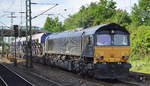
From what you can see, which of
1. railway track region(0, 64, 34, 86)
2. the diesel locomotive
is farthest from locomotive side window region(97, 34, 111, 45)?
railway track region(0, 64, 34, 86)

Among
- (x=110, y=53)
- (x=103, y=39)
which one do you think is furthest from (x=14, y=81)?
(x=110, y=53)

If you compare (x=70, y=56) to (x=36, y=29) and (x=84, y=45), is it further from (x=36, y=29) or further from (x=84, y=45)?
(x=36, y=29)

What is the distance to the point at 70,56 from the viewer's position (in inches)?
1140

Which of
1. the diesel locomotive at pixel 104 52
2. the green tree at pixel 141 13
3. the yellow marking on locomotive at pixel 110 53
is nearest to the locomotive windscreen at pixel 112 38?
the diesel locomotive at pixel 104 52

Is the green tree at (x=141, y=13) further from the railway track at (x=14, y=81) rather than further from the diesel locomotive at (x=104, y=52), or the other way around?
the railway track at (x=14, y=81)

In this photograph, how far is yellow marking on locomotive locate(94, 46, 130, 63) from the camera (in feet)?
72.0

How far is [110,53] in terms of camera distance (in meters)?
22.1

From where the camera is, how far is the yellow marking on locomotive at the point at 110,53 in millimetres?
21938

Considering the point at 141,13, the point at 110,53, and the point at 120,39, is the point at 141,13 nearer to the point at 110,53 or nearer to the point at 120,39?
the point at 120,39

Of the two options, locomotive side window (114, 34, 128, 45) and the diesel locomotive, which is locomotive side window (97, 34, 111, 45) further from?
locomotive side window (114, 34, 128, 45)

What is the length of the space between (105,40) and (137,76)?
11.8 feet

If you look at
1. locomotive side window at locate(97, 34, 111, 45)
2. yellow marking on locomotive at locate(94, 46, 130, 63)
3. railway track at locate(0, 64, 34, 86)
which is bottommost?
railway track at locate(0, 64, 34, 86)

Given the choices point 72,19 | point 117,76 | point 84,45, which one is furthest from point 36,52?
point 72,19

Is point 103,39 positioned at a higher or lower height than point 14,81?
higher
